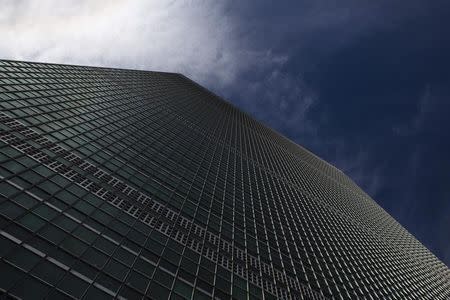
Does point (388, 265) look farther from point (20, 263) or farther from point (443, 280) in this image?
point (20, 263)

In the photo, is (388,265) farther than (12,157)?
Yes

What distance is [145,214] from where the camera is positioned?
1340 inches

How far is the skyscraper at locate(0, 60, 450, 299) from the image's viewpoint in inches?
887

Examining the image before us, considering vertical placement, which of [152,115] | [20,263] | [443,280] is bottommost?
[443,280]

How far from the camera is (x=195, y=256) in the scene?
106ft

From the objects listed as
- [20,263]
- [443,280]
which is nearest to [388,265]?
[443,280]

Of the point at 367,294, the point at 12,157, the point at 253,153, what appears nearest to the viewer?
the point at 12,157

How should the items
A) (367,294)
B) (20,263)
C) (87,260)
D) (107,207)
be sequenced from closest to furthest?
(20,263), (87,260), (107,207), (367,294)

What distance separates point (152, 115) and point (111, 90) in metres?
8.77

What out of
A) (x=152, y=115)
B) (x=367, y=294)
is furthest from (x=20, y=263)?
(x=152, y=115)

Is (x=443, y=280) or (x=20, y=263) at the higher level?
(x=20, y=263)

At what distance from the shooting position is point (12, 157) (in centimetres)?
2836

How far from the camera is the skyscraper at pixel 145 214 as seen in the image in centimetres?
2253

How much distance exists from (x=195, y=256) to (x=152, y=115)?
4395cm
